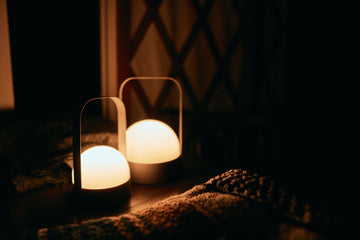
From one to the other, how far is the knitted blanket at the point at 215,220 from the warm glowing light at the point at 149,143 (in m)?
0.12

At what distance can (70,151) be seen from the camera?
856 mm

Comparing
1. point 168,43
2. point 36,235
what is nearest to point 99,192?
point 36,235

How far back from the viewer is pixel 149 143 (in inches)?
25.0

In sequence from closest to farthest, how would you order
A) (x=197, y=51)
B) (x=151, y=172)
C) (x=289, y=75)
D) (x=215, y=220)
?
(x=215, y=220)
(x=151, y=172)
(x=197, y=51)
(x=289, y=75)

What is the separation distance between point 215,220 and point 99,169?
0.72 feet

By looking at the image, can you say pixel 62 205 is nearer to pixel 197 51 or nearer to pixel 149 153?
pixel 149 153

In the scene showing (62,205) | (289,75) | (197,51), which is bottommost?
(62,205)

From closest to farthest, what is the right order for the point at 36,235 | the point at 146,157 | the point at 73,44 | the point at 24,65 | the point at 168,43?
1. the point at 36,235
2. the point at 146,157
3. the point at 24,65
4. the point at 73,44
5. the point at 168,43

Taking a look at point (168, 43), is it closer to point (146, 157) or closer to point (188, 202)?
point (146, 157)

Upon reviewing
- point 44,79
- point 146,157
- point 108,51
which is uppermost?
point 108,51

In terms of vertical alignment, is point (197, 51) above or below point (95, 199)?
above

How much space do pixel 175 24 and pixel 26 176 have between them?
3.94 feet

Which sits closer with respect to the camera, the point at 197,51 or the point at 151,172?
the point at 151,172

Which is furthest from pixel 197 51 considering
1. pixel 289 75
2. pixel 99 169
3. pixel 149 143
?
pixel 99 169
